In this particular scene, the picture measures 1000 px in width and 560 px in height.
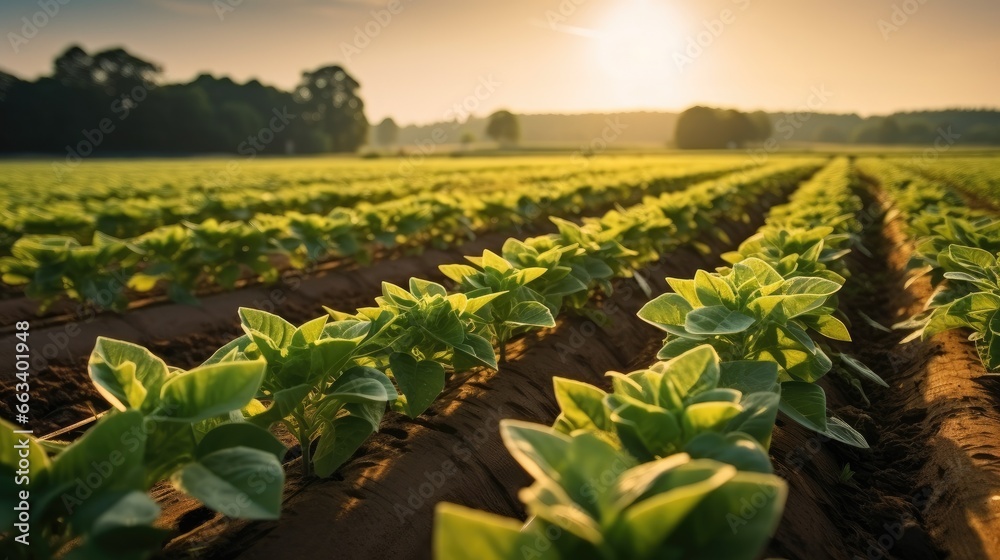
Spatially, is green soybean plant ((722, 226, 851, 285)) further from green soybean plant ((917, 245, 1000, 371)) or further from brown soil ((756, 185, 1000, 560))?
brown soil ((756, 185, 1000, 560))

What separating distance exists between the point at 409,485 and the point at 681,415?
1202mm

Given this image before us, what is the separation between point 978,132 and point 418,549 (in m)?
122

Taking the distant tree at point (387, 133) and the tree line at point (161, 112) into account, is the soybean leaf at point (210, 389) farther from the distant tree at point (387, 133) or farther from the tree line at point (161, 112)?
the distant tree at point (387, 133)

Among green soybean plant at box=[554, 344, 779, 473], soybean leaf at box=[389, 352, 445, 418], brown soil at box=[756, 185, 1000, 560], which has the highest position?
green soybean plant at box=[554, 344, 779, 473]

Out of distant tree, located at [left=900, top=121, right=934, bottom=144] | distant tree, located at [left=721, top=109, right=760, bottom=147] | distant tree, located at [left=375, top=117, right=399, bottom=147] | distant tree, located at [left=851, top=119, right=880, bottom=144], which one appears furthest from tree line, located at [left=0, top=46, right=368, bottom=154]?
distant tree, located at [left=900, top=121, right=934, bottom=144]

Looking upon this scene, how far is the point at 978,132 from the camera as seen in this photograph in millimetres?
95812

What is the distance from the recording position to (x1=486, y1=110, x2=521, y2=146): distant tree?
100375mm

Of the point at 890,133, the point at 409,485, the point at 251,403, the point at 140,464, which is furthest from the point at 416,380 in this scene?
the point at 890,133

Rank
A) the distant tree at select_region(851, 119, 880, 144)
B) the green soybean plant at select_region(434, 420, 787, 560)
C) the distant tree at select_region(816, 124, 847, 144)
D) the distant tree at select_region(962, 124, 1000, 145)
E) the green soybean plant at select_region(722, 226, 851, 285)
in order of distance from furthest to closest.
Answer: the distant tree at select_region(816, 124, 847, 144)
the distant tree at select_region(851, 119, 880, 144)
the distant tree at select_region(962, 124, 1000, 145)
the green soybean plant at select_region(722, 226, 851, 285)
the green soybean plant at select_region(434, 420, 787, 560)

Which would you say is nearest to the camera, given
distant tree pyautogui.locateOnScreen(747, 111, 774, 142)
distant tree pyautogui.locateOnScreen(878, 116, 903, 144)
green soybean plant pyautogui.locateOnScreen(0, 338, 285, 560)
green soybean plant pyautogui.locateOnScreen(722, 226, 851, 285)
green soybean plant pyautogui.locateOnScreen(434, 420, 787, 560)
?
green soybean plant pyautogui.locateOnScreen(434, 420, 787, 560)

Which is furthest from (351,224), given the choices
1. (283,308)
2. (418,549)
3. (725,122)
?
(725,122)

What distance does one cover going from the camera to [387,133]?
122062 millimetres

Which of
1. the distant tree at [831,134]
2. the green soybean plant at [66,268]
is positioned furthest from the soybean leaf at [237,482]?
the distant tree at [831,134]

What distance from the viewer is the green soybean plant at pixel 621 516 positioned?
1.02 m
